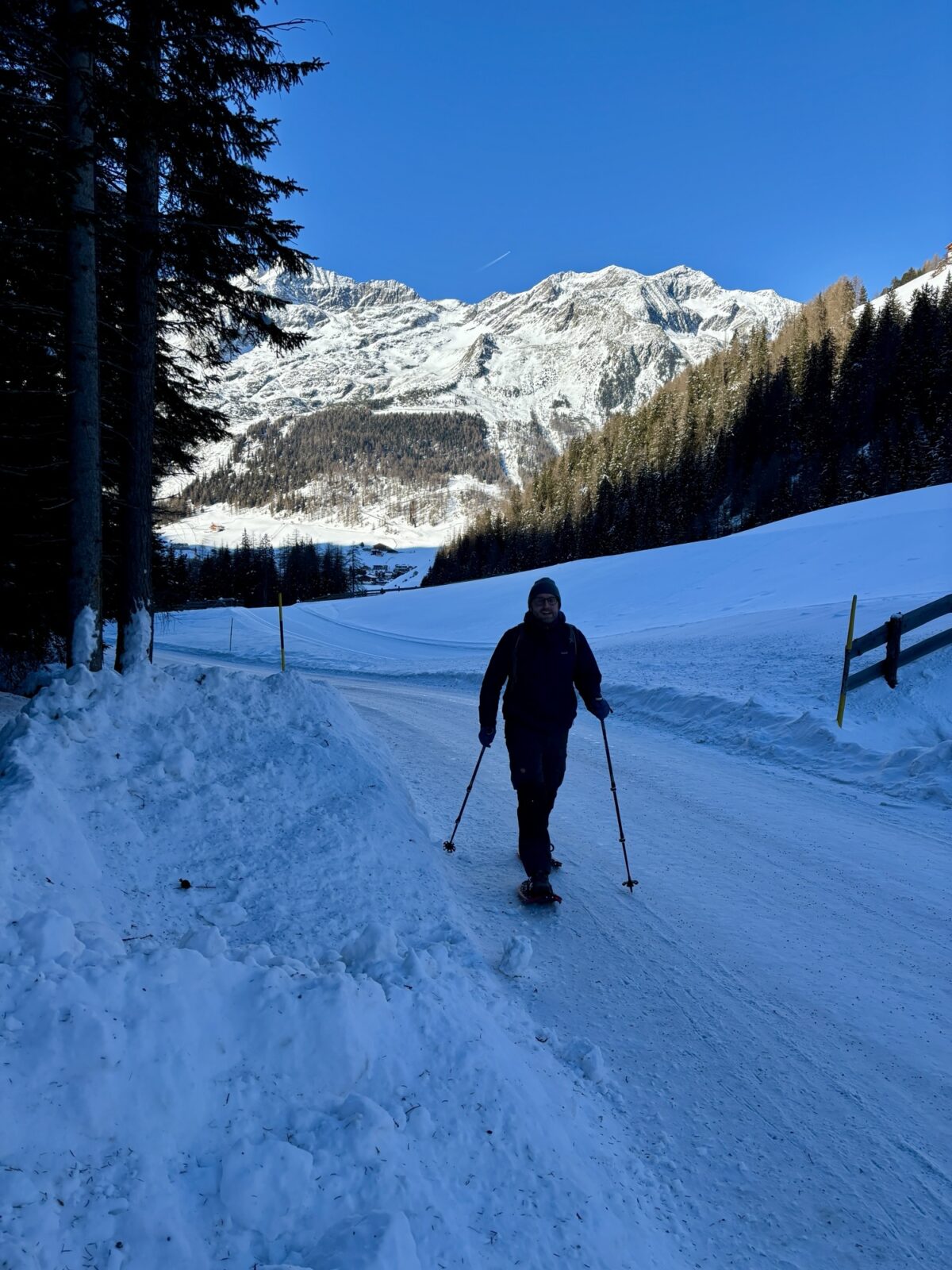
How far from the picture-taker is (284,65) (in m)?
7.68

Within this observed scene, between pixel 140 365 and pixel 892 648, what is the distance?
1015cm

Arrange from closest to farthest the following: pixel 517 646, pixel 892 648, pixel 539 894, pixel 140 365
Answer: pixel 539 894
pixel 517 646
pixel 140 365
pixel 892 648

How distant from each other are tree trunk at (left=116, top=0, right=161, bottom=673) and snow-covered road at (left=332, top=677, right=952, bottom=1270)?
12.5 feet

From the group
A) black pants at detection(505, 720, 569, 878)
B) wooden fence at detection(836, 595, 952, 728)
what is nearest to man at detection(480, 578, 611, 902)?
black pants at detection(505, 720, 569, 878)

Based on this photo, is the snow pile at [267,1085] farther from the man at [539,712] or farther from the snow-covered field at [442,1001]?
the man at [539,712]

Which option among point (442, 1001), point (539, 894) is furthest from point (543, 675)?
point (442, 1001)

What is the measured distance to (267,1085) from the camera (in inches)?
91.0

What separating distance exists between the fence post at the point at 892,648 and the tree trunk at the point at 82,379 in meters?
9.48

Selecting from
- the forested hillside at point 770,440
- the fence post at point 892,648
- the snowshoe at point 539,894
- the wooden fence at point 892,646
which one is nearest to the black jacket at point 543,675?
the snowshoe at point 539,894

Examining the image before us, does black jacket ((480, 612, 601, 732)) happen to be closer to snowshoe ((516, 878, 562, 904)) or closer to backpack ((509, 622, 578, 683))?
backpack ((509, 622, 578, 683))

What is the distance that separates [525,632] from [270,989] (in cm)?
288

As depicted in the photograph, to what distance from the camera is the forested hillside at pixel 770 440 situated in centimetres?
4878

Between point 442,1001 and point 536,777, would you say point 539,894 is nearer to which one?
point 536,777

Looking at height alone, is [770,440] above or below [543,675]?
above
